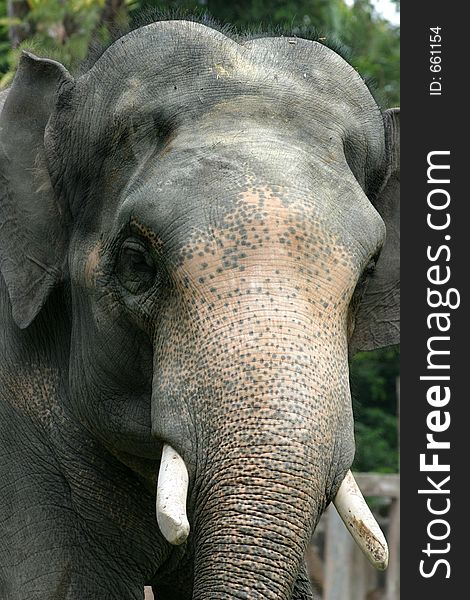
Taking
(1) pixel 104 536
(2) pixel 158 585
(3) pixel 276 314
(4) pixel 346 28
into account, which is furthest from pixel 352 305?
(4) pixel 346 28

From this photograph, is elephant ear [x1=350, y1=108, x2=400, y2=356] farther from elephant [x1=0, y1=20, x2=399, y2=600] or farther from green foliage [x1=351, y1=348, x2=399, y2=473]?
green foliage [x1=351, y1=348, x2=399, y2=473]

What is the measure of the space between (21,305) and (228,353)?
1.08 m

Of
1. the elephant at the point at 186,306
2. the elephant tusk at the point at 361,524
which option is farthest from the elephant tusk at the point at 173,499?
the elephant tusk at the point at 361,524

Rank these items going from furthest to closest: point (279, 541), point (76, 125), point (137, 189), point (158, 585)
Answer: point (158, 585)
point (76, 125)
point (137, 189)
point (279, 541)

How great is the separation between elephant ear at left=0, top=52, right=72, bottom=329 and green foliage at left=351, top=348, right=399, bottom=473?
9.49 m

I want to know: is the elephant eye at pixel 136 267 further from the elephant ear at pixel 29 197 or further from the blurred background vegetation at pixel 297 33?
the blurred background vegetation at pixel 297 33

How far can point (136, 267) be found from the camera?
4.39 metres

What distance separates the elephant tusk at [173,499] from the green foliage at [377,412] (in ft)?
33.7

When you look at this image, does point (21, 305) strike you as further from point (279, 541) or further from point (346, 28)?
point (346, 28)

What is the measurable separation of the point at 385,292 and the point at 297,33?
2.94 feet

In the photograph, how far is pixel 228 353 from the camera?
3.91 meters

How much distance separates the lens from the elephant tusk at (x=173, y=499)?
12.3ft

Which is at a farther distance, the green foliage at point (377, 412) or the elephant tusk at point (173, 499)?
the green foliage at point (377, 412)

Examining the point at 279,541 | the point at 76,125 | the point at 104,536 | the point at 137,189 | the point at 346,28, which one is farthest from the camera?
the point at 346,28
